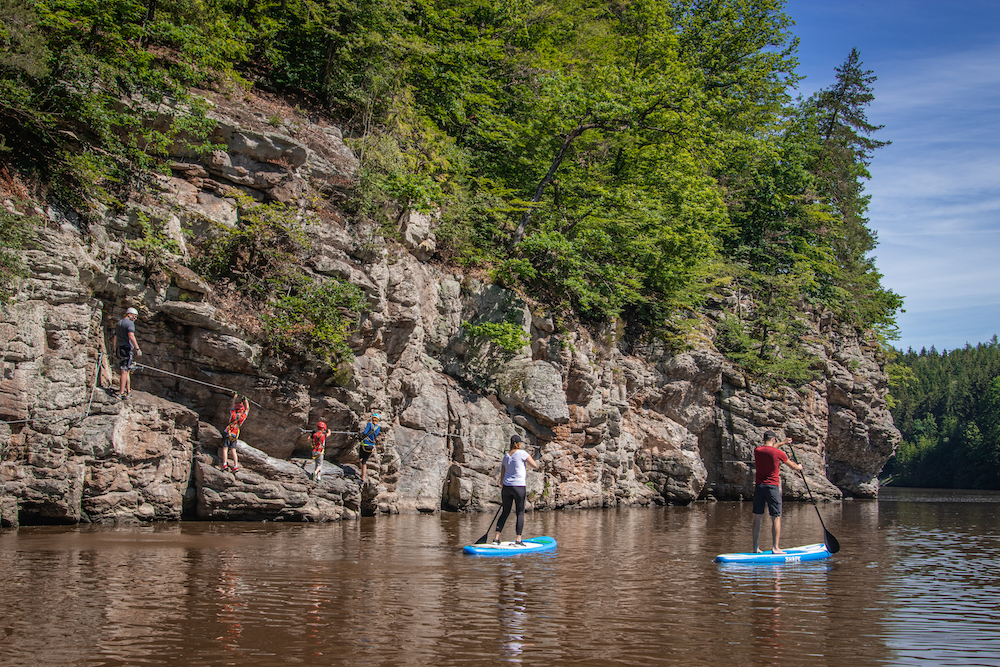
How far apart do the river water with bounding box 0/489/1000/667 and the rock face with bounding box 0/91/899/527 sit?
1915 millimetres

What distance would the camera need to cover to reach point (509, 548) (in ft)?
35.4

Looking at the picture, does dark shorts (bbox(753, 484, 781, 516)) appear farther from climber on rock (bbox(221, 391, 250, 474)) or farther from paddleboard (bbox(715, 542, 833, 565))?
climber on rock (bbox(221, 391, 250, 474))

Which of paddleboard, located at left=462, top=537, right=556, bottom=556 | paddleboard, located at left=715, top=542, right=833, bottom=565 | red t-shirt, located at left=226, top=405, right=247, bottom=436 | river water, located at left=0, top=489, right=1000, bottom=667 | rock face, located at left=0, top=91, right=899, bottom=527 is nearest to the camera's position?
river water, located at left=0, top=489, right=1000, bottom=667

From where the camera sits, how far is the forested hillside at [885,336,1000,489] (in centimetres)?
7744

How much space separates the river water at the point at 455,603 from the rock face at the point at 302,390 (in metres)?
1.91

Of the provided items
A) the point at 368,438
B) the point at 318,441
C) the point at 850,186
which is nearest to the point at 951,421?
the point at 850,186

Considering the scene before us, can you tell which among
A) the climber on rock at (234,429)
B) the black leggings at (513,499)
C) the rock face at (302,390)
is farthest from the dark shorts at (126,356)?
the black leggings at (513,499)

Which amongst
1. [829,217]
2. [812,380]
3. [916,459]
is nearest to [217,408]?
[812,380]

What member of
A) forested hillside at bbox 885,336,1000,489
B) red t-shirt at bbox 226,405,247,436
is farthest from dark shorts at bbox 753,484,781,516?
forested hillside at bbox 885,336,1000,489

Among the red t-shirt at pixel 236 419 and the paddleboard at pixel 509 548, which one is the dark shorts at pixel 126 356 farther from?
the paddleboard at pixel 509 548

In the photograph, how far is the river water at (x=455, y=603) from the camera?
17.0 ft

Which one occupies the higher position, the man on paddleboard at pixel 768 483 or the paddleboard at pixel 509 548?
the man on paddleboard at pixel 768 483

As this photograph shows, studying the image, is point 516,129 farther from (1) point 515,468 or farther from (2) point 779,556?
(2) point 779,556

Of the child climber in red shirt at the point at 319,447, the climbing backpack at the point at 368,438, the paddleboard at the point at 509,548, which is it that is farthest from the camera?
the climbing backpack at the point at 368,438
